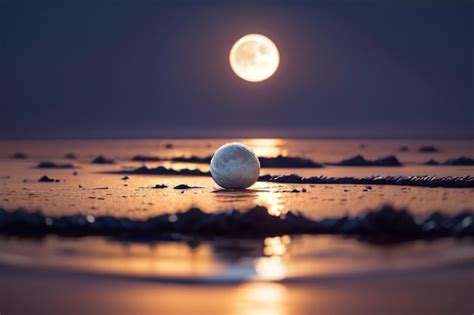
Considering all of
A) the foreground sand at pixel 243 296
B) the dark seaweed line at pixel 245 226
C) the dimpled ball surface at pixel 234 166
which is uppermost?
the dimpled ball surface at pixel 234 166

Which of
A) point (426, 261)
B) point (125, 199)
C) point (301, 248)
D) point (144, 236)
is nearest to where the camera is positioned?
point (426, 261)

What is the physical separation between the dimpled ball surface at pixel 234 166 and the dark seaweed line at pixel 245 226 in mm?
9069

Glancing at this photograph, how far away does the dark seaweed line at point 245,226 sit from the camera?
699 inches

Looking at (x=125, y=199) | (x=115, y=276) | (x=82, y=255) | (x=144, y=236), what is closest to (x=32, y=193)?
(x=125, y=199)

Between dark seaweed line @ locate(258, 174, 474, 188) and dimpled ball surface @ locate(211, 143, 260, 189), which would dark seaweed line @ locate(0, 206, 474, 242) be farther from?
dark seaweed line @ locate(258, 174, 474, 188)

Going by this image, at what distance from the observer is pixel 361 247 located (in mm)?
16359

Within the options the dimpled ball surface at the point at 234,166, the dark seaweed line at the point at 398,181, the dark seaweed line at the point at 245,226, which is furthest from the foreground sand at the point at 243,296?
the dark seaweed line at the point at 398,181

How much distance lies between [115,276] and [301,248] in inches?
152

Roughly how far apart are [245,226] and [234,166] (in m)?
10.3

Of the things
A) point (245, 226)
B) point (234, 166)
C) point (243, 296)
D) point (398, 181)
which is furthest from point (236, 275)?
point (398, 181)

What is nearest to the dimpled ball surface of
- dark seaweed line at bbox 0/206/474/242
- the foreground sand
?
dark seaweed line at bbox 0/206/474/242

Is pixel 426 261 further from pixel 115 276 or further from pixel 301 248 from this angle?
pixel 115 276

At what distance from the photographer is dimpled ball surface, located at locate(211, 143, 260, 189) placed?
91.2 ft

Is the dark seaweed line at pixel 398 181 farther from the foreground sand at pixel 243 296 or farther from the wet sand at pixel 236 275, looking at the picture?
the foreground sand at pixel 243 296
